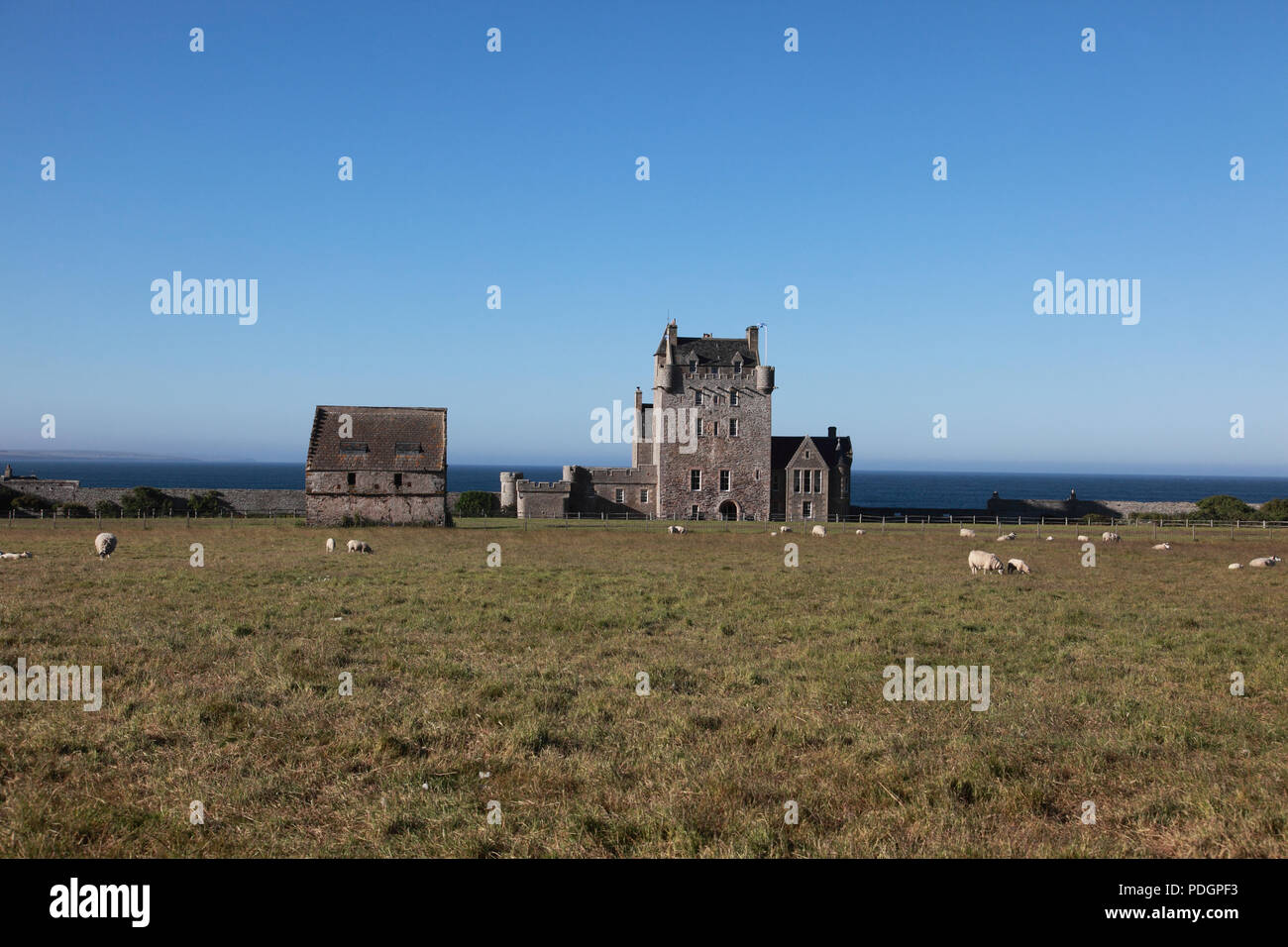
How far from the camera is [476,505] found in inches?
2675

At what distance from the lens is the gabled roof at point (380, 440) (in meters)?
51.8

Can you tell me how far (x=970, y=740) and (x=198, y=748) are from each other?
768cm

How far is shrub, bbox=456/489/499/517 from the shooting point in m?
67.2

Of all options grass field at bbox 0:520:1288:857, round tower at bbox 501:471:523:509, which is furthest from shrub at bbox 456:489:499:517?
grass field at bbox 0:520:1288:857

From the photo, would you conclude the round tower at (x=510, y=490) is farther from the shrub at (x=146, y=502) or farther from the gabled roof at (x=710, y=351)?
the shrub at (x=146, y=502)

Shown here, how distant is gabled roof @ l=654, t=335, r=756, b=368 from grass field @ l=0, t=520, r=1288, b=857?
47336 millimetres

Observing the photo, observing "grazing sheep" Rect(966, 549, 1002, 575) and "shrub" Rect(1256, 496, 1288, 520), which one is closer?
"grazing sheep" Rect(966, 549, 1002, 575)

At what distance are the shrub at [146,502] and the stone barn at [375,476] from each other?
1512 cm

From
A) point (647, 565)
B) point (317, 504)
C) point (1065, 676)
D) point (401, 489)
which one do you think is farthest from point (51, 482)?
point (1065, 676)

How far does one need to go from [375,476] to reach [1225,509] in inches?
2542

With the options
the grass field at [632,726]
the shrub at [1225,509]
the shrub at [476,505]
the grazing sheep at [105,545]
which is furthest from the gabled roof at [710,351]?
the grass field at [632,726]

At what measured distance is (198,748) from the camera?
778 centimetres

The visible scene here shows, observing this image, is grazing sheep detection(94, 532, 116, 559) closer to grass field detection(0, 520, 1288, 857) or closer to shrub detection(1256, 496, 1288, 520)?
grass field detection(0, 520, 1288, 857)
